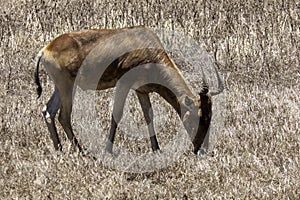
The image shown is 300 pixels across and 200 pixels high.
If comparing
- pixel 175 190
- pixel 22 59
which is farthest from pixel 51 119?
pixel 22 59

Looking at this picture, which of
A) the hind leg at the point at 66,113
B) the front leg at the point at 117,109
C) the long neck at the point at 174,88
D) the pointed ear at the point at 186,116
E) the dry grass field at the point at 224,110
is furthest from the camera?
the hind leg at the point at 66,113

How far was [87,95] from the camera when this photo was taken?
9.94 meters

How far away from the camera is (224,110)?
30.4 ft

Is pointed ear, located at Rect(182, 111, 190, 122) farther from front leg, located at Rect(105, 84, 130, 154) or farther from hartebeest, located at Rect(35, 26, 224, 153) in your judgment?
front leg, located at Rect(105, 84, 130, 154)

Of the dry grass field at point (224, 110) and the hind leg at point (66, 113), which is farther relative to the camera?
the hind leg at point (66, 113)

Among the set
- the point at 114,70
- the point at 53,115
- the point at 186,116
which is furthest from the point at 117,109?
the point at 186,116

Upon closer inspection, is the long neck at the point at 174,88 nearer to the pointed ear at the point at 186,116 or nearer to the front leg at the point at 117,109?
the pointed ear at the point at 186,116

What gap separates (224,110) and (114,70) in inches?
62.8

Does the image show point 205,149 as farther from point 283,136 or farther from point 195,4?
point 195,4

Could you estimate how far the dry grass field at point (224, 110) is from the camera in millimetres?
6715

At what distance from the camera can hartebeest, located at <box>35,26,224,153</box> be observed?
27.1 feet

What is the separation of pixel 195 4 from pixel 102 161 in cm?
619

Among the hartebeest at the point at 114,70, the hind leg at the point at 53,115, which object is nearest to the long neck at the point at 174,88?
the hartebeest at the point at 114,70

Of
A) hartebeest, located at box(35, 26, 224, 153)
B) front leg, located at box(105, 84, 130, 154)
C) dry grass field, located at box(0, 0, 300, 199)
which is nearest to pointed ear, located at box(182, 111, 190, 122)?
hartebeest, located at box(35, 26, 224, 153)
